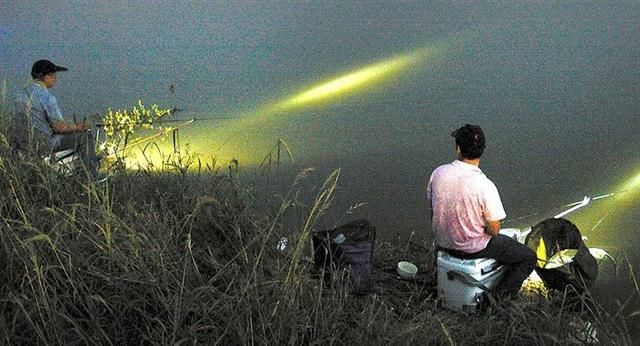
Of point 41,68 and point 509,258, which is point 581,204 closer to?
point 509,258

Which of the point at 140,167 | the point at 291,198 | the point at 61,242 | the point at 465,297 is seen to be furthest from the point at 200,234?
the point at 465,297

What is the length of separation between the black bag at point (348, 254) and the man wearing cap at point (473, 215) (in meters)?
0.41

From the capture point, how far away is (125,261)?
8.57 feet

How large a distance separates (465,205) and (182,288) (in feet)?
5.37

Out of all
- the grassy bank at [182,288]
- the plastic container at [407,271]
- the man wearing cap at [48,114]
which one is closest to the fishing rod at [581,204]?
the plastic container at [407,271]

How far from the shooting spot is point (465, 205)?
3.54 metres

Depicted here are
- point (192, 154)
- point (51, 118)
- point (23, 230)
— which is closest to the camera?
point (23, 230)

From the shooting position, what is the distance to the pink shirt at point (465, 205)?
3.52m

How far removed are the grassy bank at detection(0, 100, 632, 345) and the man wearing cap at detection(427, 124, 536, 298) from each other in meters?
0.29

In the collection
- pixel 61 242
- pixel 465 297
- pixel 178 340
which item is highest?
pixel 61 242

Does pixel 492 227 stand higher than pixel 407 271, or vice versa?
pixel 492 227

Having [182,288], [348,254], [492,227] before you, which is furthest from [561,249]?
[182,288]

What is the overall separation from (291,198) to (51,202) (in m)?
1.06

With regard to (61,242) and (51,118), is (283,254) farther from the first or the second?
(51,118)
